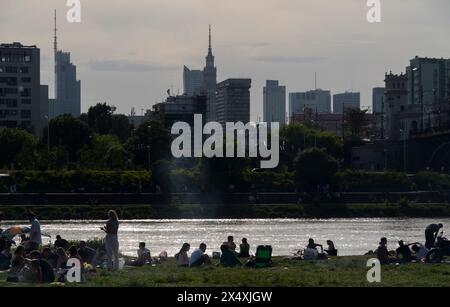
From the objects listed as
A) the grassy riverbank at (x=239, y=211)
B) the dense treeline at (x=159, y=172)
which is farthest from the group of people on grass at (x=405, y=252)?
the dense treeline at (x=159, y=172)

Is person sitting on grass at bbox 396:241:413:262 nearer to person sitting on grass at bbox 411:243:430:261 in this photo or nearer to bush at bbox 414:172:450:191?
person sitting on grass at bbox 411:243:430:261

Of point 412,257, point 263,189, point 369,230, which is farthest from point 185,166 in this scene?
point 412,257

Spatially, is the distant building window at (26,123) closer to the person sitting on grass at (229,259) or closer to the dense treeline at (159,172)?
the dense treeline at (159,172)

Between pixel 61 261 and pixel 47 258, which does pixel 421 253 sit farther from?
pixel 47 258

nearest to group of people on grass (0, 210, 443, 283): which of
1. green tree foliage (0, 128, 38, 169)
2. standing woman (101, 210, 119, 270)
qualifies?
standing woman (101, 210, 119, 270)

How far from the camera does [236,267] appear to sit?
107ft

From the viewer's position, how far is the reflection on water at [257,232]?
62000mm

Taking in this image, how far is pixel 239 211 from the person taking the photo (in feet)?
365

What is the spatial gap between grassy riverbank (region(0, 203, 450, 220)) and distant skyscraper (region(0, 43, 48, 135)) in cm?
8363

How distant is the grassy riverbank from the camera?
106375 mm

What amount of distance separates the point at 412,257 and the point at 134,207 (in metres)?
77.5

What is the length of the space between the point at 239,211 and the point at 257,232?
32449 millimetres

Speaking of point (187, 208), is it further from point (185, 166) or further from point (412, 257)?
point (412, 257)

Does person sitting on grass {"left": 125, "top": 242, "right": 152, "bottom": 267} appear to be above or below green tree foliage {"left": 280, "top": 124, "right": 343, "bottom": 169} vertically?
below
